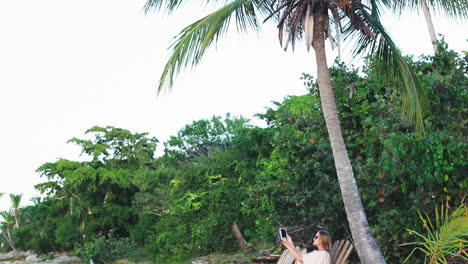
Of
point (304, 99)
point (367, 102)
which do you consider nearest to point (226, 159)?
point (304, 99)

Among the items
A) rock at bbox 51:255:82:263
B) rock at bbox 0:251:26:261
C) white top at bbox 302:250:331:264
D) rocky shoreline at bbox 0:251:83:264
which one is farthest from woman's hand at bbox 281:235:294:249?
rock at bbox 0:251:26:261

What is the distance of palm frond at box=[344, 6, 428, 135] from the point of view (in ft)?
24.5

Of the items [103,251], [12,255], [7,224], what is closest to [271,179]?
[103,251]

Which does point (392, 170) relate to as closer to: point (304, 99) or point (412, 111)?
point (412, 111)

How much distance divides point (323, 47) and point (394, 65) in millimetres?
1270

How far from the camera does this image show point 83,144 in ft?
116

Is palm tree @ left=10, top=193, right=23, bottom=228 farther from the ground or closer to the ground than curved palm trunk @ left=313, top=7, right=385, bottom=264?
farther from the ground

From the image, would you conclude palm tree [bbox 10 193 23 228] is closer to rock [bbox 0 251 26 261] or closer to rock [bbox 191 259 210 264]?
rock [bbox 0 251 26 261]

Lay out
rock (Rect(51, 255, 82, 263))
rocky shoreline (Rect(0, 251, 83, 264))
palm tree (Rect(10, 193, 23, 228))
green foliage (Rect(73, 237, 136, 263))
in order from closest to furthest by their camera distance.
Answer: green foliage (Rect(73, 237, 136, 263))
rock (Rect(51, 255, 82, 263))
rocky shoreline (Rect(0, 251, 83, 264))
palm tree (Rect(10, 193, 23, 228))

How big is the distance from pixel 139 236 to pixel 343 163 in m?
22.6

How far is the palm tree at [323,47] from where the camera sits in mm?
7070

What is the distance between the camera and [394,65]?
7.92 meters

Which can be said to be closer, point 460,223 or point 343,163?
point 460,223

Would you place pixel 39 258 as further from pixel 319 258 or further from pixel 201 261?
pixel 319 258
